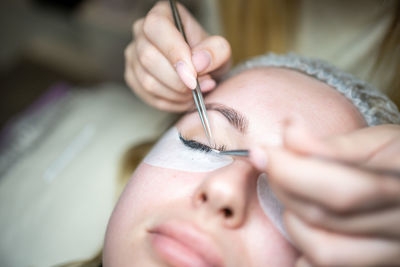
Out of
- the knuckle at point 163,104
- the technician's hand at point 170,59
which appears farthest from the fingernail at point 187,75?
the knuckle at point 163,104

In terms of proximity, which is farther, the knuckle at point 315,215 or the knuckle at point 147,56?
the knuckle at point 147,56

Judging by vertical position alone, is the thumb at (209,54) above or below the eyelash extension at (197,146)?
above

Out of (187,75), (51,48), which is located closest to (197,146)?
(187,75)

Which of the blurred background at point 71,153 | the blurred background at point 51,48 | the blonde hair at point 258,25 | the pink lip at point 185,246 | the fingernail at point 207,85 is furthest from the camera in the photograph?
the blurred background at point 51,48

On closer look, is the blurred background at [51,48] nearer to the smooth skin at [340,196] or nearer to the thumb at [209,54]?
the thumb at [209,54]

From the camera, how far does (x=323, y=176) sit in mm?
355

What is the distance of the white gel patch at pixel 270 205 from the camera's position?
551 millimetres

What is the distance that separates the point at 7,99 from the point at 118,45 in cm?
79

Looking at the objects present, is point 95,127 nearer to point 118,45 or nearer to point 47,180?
point 47,180

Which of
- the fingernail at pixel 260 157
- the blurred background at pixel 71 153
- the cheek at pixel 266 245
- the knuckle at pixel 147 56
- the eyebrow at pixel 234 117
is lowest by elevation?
the blurred background at pixel 71 153

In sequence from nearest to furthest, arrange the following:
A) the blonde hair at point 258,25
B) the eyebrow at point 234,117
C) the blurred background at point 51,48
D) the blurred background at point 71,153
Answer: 1. the eyebrow at point 234,117
2. the blurred background at point 71,153
3. the blonde hair at point 258,25
4. the blurred background at point 51,48

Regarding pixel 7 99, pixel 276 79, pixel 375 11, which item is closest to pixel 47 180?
pixel 276 79

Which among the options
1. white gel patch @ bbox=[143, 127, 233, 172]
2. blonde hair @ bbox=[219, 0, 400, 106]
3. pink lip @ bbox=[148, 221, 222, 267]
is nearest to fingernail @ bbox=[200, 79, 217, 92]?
white gel patch @ bbox=[143, 127, 233, 172]

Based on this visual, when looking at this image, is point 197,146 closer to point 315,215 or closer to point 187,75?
point 187,75
